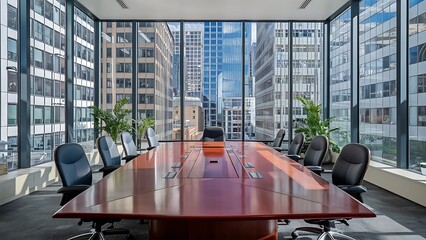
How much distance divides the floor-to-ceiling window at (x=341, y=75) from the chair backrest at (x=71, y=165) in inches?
216

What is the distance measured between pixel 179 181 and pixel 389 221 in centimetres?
257

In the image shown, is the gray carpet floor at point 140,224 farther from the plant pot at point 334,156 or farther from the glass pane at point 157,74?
the glass pane at point 157,74

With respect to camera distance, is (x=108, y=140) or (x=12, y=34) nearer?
(x=108, y=140)

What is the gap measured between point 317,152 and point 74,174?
8.66 ft

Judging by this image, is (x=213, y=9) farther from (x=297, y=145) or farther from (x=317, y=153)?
(x=317, y=153)

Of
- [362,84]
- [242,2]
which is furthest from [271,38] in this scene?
[362,84]

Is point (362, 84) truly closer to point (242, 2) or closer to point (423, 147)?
point (423, 147)

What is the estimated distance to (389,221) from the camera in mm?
3631

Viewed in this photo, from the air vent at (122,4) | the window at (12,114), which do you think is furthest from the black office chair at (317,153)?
the air vent at (122,4)

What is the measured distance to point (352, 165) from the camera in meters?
2.94

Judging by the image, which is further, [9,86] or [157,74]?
[157,74]

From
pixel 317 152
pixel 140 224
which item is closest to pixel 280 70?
pixel 317 152

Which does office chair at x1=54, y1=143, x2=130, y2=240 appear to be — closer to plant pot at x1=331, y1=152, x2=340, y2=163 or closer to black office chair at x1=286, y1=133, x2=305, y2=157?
black office chair at x1=286, y1=133, x2=305, y2=157

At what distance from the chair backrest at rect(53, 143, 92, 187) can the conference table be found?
0.36 metres
